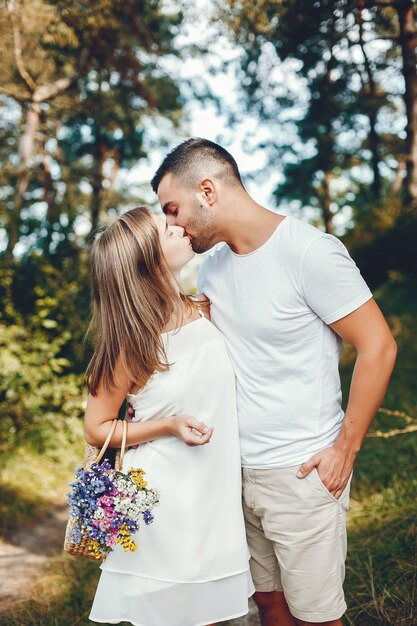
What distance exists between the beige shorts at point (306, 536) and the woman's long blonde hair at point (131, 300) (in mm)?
641

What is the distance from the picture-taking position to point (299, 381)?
7.34ft

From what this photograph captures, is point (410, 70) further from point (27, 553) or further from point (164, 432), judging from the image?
point (27, 553)

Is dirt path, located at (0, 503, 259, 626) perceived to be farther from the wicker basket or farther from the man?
the wicker basket

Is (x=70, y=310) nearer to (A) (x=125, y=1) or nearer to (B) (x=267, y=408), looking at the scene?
(A) (x=125, y=1)

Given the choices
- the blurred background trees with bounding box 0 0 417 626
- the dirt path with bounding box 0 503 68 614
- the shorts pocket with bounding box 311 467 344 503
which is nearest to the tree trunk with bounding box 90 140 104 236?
the blurred background trees with bounding box 0 0 417 626

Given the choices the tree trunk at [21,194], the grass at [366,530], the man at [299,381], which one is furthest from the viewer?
the tree trunk at [21,194]

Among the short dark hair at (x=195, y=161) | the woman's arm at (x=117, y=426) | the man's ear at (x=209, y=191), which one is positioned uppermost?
the short dark hair at (x=195, y=161)

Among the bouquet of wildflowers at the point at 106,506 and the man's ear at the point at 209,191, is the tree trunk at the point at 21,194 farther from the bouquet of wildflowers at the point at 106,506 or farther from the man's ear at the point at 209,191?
the bouquet of wildflowers at the point at 106,506

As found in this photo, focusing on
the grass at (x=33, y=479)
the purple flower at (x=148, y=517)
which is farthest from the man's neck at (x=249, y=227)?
the grass at (x=33, y=479)

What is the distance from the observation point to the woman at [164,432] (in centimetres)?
222

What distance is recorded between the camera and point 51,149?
54.3ft

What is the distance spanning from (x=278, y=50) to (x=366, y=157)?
1058cm

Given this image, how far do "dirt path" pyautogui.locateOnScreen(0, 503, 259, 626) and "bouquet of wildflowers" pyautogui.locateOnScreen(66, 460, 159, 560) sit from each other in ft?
6.10


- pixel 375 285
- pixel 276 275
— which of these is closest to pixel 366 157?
pixel 375 285
